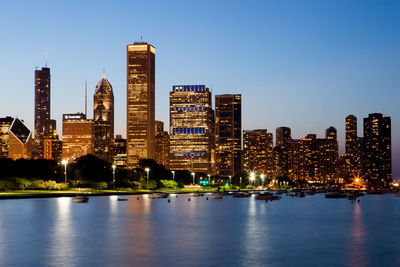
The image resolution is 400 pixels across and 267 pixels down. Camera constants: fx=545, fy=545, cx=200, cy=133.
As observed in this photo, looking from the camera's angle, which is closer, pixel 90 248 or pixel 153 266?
pixel 153 266

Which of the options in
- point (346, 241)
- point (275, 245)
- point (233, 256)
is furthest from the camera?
point (346, 241)

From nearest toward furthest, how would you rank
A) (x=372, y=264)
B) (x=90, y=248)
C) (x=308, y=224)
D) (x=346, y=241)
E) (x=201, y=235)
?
(x=372, y=264), (x=90, y=248), (x=346, y=241), (x=201, y=235), (x=308, y=224)

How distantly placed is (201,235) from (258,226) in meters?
16.9

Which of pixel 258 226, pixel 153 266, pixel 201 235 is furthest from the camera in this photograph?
pixel 258 226

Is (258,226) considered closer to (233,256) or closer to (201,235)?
(201,235)

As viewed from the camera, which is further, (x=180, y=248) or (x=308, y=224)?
(x=308, y=224)

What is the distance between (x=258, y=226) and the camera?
79000 millimetres

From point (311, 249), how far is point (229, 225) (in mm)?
28854

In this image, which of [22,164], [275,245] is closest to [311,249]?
[275,245]

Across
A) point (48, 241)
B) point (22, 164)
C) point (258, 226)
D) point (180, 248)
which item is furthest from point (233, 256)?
point (22, 164)

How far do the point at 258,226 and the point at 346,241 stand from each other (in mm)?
20150

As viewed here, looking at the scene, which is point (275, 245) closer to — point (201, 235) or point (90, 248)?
point (201, 235)

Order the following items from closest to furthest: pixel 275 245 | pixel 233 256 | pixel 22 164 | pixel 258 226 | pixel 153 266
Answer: pixel 153 266, pixel 233 256, pixel 275 245, pixel 258 226, pixel 22 164

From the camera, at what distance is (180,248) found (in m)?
51.2
